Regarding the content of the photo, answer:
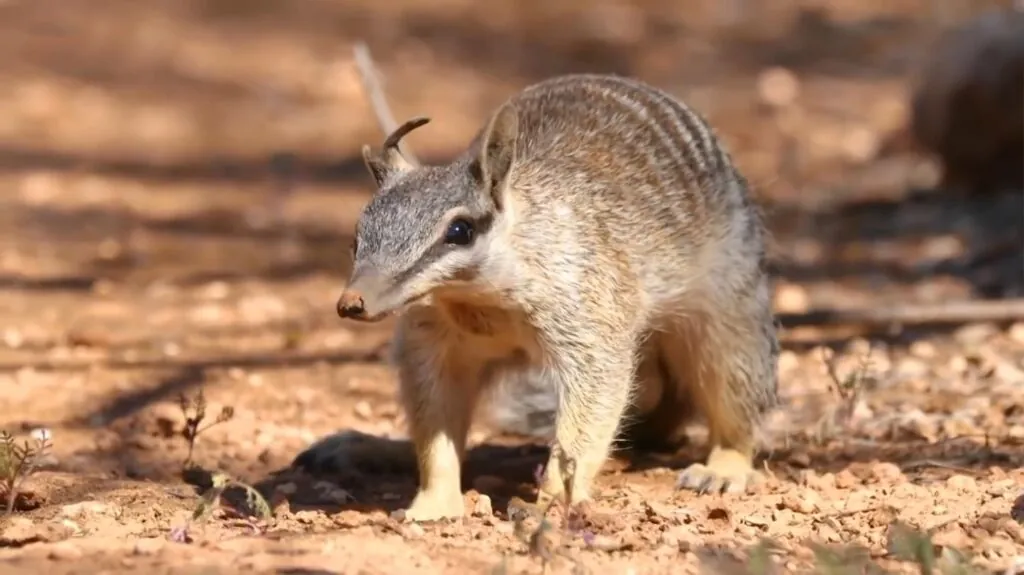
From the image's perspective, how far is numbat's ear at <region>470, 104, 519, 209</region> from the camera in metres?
4.80

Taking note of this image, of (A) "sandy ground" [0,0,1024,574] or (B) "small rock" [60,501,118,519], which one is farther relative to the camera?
(B) "small rock" [60,501,118,519]

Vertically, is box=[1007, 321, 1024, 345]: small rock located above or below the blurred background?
below

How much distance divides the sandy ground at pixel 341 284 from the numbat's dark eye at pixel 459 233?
2.70 feet

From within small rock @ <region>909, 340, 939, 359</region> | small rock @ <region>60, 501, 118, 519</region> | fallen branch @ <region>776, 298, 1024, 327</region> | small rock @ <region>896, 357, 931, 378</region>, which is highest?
fallen branch @ <region>776, 298, 1024, 327</region>

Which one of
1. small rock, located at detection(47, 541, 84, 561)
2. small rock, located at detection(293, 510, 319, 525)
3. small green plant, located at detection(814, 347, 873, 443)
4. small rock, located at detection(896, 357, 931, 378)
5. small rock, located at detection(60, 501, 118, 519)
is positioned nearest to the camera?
small rock, located at detection(47, 541, 84, 561)

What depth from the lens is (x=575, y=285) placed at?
506 cm

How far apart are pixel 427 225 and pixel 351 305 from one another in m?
0.43

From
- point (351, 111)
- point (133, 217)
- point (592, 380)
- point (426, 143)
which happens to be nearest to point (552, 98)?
point (592, 380)

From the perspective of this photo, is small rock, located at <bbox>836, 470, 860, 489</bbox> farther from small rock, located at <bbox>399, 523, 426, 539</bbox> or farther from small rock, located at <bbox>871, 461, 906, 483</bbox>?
small rock, located at <bbox>399, 523, 426, 539</bbox>

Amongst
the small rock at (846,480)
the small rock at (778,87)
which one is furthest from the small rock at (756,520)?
the small rock at (778,87)

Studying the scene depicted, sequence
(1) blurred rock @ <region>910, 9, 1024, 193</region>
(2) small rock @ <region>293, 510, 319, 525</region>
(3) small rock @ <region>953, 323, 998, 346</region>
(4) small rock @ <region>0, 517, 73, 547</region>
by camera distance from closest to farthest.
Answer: (4) small rock @ <region>0, 517, 73, 547</region> → (2) small rock @ <region>293, 510, 319, 525</region> → (3) small rock @ <region>953, 323, 998, 346</region> → (1) blurred rock @ <region>910, 9, 1024, 193</region>

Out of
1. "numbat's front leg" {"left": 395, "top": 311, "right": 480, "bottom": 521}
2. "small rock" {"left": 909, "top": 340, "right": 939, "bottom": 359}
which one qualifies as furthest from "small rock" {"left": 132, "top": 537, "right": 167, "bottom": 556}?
"small rock" {"left": 909, "top": 340, "right": 939, "bottom": 359}

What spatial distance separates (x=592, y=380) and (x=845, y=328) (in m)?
3.11

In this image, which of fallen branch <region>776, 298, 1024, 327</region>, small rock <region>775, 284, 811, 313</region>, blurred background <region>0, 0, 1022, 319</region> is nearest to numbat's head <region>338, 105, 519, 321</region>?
fallen branch <region>776, 298, 1024, 327</region>
